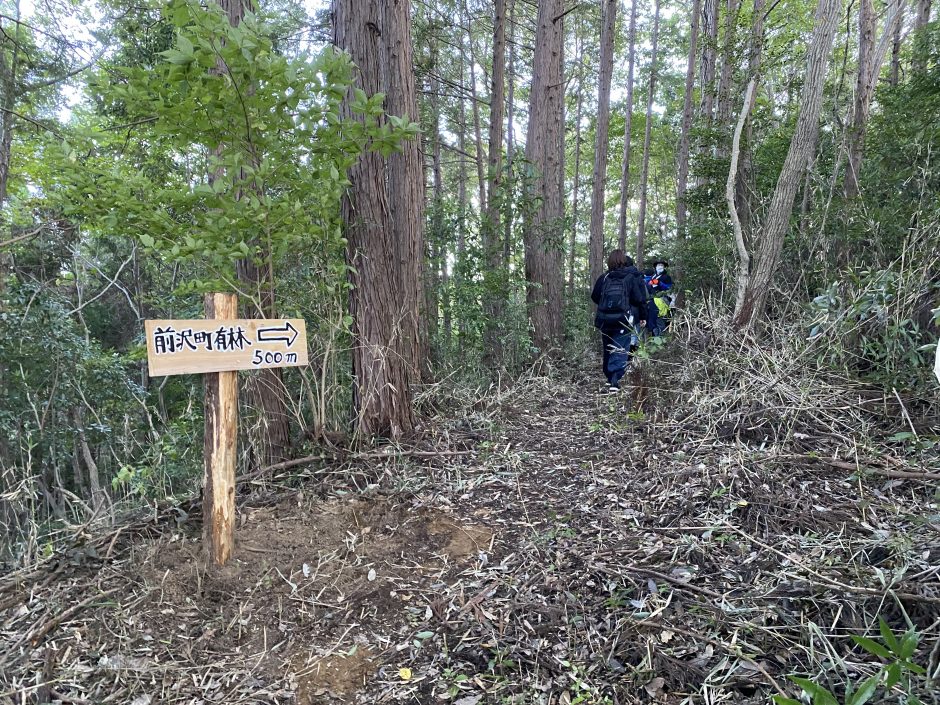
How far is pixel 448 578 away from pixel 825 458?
7.84 feet

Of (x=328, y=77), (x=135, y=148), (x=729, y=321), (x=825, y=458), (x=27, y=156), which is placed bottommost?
(x=825, y=458)

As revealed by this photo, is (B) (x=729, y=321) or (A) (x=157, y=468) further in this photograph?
(B) (x=729, y=321)

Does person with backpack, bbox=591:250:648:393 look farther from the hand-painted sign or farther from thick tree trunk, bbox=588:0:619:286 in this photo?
thick tree trunk, bbox=588:0:619:286

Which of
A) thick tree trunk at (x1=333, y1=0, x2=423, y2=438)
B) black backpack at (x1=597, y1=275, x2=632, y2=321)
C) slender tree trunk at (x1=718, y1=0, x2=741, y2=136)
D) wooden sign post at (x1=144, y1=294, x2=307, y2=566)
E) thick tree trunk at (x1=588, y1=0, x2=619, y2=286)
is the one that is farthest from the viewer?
thick tree trunk at (x1=588, y1=0, x2=619, y2=286)

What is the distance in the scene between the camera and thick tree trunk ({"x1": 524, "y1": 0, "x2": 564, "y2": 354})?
296 inches

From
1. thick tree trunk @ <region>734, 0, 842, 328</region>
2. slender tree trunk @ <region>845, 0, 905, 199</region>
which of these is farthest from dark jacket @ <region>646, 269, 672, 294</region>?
thick tree trunk @ <region>734, 0, 842, 328</region>

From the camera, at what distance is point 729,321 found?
5.11 m

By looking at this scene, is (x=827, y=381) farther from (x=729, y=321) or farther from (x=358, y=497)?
(x=358, y=497)

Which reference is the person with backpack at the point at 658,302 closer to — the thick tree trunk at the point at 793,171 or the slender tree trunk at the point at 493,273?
the thick tree trunk at the point at 793,171

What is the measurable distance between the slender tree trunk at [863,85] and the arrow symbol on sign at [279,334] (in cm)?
602

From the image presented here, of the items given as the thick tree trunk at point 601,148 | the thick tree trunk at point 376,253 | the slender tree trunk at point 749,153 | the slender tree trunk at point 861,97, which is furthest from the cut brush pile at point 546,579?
the thick tree trunk at point 601,148

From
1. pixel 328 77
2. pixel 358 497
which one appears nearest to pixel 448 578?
pixel 358 497

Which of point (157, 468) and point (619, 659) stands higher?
point (157, 468)

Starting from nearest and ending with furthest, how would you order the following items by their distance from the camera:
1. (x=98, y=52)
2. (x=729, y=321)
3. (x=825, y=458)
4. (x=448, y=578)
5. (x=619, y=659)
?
(x=619, y=659), (x=448, y=578), (x=825, y=458), (x=729, y=321), (x=98, y=52)
